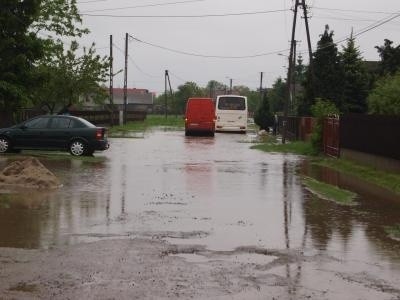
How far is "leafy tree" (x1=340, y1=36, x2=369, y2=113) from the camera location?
167ft

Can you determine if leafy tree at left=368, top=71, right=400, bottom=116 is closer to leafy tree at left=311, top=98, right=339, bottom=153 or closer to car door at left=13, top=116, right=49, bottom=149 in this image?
leafy tree at left=311, top=98, right=339, bottom=153

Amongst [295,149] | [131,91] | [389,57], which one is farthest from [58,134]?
[131,91]

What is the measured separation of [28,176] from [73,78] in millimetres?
30231

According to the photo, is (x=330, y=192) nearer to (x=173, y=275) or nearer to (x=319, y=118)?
(x=173, y=275)

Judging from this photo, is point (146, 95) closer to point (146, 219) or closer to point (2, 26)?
point (2, 26)

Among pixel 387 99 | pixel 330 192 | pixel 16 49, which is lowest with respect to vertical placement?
pixel 330 192

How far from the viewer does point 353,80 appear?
2068 inches

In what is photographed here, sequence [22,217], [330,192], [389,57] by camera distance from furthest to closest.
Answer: [389,57] → [330,192] → [22,217]

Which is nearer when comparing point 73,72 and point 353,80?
point 73,72

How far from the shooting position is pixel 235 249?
8492 millimetres

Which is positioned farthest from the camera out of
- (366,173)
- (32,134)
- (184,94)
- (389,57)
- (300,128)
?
(184,94)

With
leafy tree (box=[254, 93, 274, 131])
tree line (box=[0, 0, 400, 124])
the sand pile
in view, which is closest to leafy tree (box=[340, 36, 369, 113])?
tree line (box=[0, 0, 400, 124])

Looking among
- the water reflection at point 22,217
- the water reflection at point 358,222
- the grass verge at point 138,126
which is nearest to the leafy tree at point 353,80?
the grass verge at point 138,126

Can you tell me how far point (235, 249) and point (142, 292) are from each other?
236 cm
